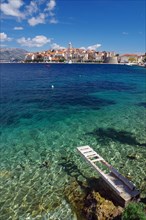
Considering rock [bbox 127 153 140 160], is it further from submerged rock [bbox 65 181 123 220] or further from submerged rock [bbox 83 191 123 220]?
submerged rock [bbox 83 191 123 220]

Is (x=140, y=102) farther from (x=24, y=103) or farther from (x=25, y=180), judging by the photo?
(x=25, y=180)

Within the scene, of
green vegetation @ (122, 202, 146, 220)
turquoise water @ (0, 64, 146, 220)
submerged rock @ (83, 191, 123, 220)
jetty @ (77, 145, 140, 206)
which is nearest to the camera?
green vegetation @ (122, 202, 146, 220)

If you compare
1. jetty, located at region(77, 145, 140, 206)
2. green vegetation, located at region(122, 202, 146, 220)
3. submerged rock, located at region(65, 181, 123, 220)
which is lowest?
submerged rock, located at region(65, 181, 123, 220)

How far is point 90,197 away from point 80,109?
72.3 ft

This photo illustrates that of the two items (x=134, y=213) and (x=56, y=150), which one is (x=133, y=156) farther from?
(x=134, y=213)

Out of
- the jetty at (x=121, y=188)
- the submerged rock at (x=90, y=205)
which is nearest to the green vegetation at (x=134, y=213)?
the submerged rock at (x=90, y=205)

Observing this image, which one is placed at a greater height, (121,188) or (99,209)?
(121,188)

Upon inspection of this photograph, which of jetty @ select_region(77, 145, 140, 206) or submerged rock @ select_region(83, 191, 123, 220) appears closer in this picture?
submerged rock @ select_region(83, 191, 123, 220)

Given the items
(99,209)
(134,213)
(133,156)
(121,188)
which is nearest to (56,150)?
(133,156)

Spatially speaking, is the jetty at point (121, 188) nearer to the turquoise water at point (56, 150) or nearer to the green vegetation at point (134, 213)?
the turquoise water at point (56, 150)

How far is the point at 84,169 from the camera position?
16.1 m

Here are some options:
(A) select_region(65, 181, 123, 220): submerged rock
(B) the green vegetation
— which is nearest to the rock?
(A) select_region(65, 181, 123, 220): submerged rock

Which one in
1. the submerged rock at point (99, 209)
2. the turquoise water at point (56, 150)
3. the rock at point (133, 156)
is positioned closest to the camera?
the submerged rock at point (99, 209)

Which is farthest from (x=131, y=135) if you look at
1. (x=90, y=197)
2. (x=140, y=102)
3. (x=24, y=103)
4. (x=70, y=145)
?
(x=24, y=103)
